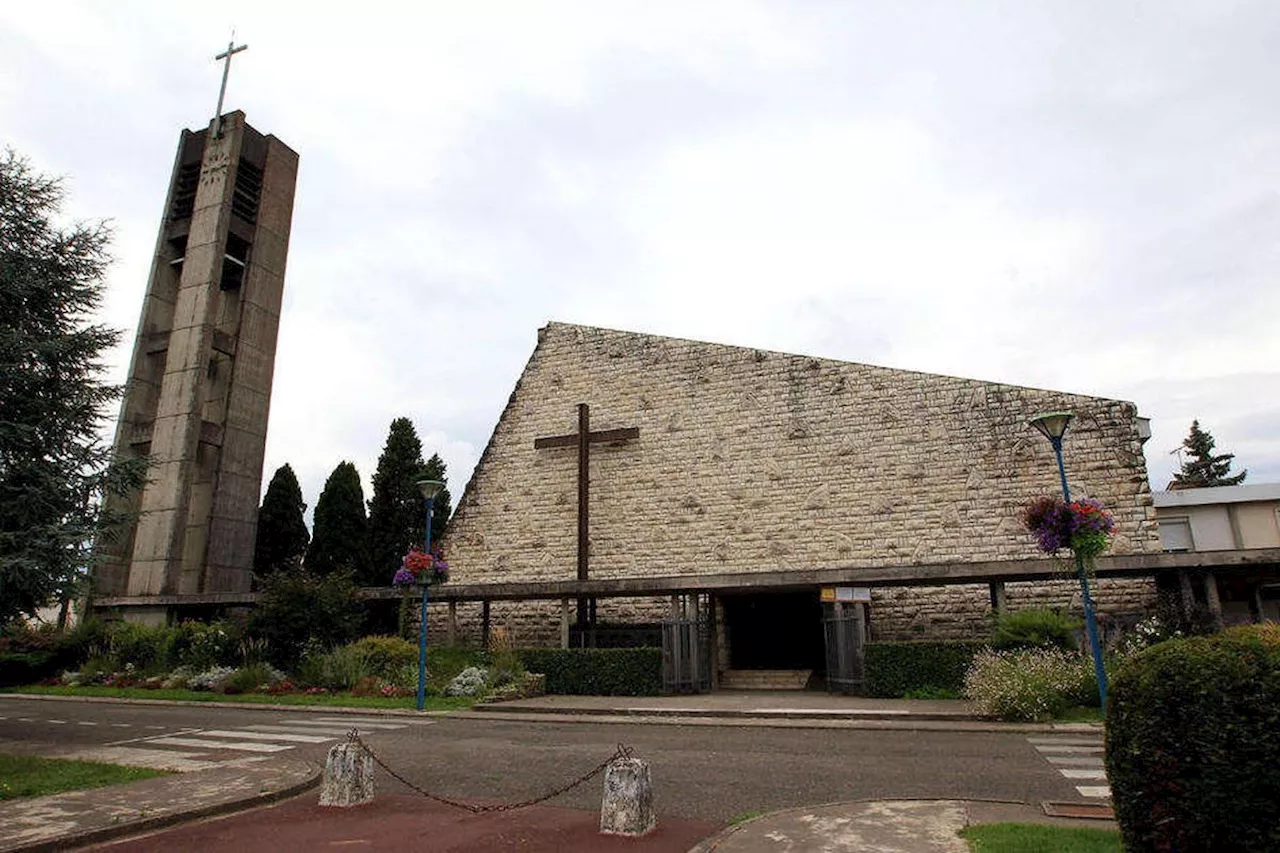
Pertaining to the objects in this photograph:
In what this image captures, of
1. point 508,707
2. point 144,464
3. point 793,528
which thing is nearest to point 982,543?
point 793,528

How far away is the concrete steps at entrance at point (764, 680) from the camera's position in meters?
16.9

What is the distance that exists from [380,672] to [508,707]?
4275mm

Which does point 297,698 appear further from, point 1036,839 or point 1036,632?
point 1036,839

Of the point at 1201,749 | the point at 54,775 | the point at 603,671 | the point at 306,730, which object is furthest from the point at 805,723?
the point at 54,775

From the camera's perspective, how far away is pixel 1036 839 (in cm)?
479

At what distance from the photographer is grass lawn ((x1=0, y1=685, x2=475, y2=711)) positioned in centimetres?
1465

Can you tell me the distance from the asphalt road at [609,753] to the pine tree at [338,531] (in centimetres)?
1301

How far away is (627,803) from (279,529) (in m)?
26.9

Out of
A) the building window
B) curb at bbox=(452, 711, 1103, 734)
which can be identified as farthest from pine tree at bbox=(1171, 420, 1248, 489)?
curb at bbox=(452, 711, 1103, 734)

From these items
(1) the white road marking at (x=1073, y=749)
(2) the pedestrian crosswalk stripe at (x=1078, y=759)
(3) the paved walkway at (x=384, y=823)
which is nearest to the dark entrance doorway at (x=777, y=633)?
(2) the pedestrian crosswalk stripe at (x=1078, y=759)

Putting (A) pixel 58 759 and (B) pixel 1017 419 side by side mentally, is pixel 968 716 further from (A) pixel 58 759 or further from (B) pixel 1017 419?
(A) pixel 58 759

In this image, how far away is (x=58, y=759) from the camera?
917 cm

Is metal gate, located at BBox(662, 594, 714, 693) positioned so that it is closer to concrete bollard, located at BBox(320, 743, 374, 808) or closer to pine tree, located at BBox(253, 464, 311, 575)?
concrete bollard, located at BBox(320, 743, 374, 808)

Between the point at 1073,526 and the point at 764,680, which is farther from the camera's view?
the point at 764,680
